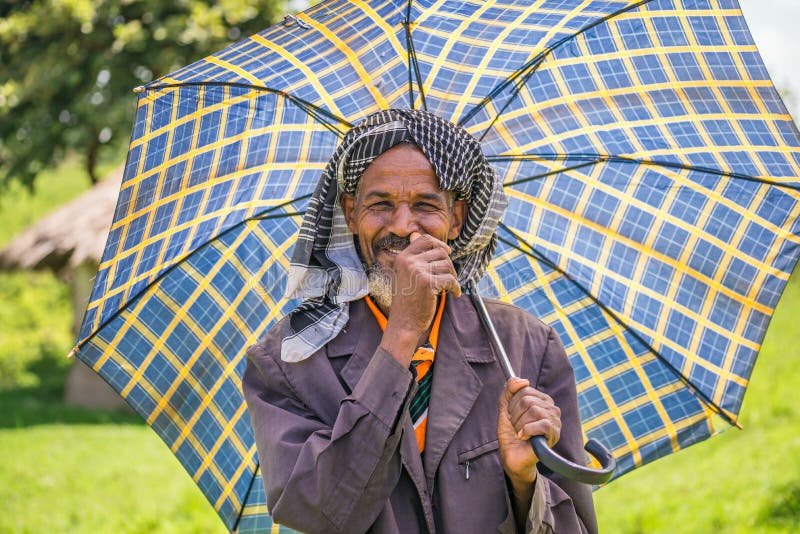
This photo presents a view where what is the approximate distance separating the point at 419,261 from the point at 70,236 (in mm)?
9877

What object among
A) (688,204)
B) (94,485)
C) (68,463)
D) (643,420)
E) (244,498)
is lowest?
(68,463)

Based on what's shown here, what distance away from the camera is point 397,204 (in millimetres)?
→ 2443

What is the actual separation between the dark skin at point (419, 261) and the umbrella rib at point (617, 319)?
0.51m

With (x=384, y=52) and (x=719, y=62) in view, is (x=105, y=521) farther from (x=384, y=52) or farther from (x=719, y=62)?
(x=719, y=62)

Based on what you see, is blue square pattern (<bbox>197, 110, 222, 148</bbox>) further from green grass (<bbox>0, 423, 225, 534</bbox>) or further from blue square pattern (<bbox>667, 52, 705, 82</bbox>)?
green grass (<bbox>0, 423, 225, 534</bbox>)

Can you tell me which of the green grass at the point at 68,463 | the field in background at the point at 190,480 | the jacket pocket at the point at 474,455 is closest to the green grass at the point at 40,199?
the green grass at the point at 68,463

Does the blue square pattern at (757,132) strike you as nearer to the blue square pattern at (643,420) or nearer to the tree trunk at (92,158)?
the blue square pattern at (643,420)

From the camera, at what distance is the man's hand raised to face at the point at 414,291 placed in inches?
86.3

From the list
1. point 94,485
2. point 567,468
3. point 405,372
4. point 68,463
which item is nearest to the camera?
point 567,468

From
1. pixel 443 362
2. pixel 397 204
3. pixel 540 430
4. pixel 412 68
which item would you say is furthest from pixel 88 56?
pixel 540 430

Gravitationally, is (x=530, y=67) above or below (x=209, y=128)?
above

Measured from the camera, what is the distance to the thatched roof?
10922 millimetres

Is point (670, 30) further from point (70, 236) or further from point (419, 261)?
point (70, 236)

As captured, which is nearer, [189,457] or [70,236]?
[189,457]
